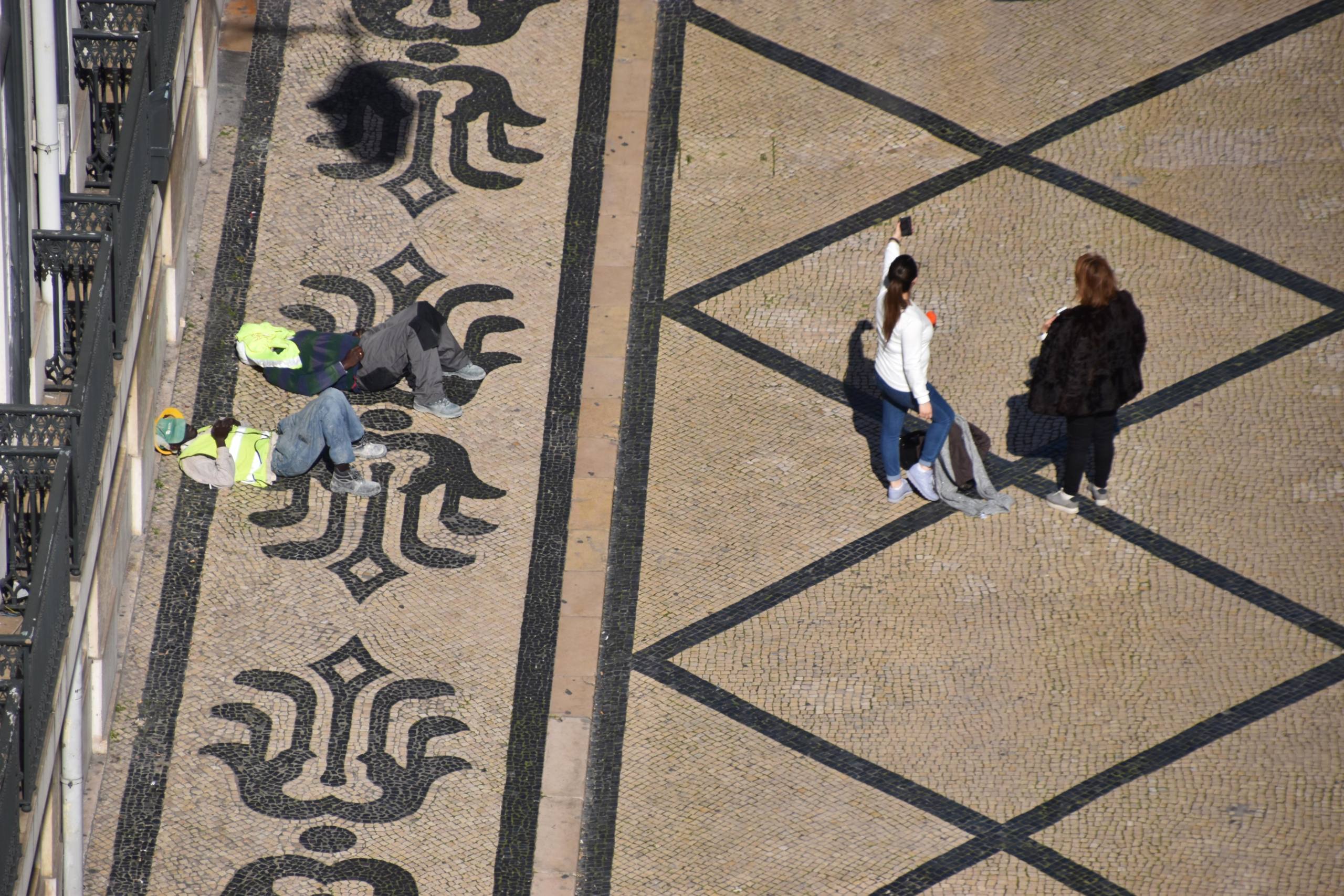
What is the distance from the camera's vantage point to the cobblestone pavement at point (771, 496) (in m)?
7.77

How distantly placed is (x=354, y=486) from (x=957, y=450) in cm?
293

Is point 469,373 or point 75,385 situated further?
point 469,373

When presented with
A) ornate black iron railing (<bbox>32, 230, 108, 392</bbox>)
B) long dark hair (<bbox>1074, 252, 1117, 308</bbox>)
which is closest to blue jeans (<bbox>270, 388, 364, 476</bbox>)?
Answer: ornate black iron railing (<bbox>32, 230, 108, 392</bbox>)

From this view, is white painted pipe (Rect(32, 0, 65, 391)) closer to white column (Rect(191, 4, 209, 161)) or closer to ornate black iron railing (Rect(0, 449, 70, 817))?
ornate black iron railing (Rect(0, 449, 70, 817))

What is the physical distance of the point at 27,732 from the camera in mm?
6426

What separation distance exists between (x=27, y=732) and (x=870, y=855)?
3387 mm

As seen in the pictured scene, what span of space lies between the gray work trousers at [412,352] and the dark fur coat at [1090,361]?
2.96 m

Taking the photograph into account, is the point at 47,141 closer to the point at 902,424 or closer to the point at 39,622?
the point at 39,622

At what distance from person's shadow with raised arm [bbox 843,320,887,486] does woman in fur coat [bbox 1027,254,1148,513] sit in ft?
3.24

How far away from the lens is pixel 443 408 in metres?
9.32

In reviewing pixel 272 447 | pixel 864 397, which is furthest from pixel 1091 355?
pixel 272 447

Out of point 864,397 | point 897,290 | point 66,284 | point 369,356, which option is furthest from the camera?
point 864,397

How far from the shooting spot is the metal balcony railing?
21.2ft

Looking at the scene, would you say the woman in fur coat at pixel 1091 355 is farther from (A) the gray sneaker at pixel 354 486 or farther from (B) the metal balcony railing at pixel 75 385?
(B) the metal balcony railing at pixel 75 385
